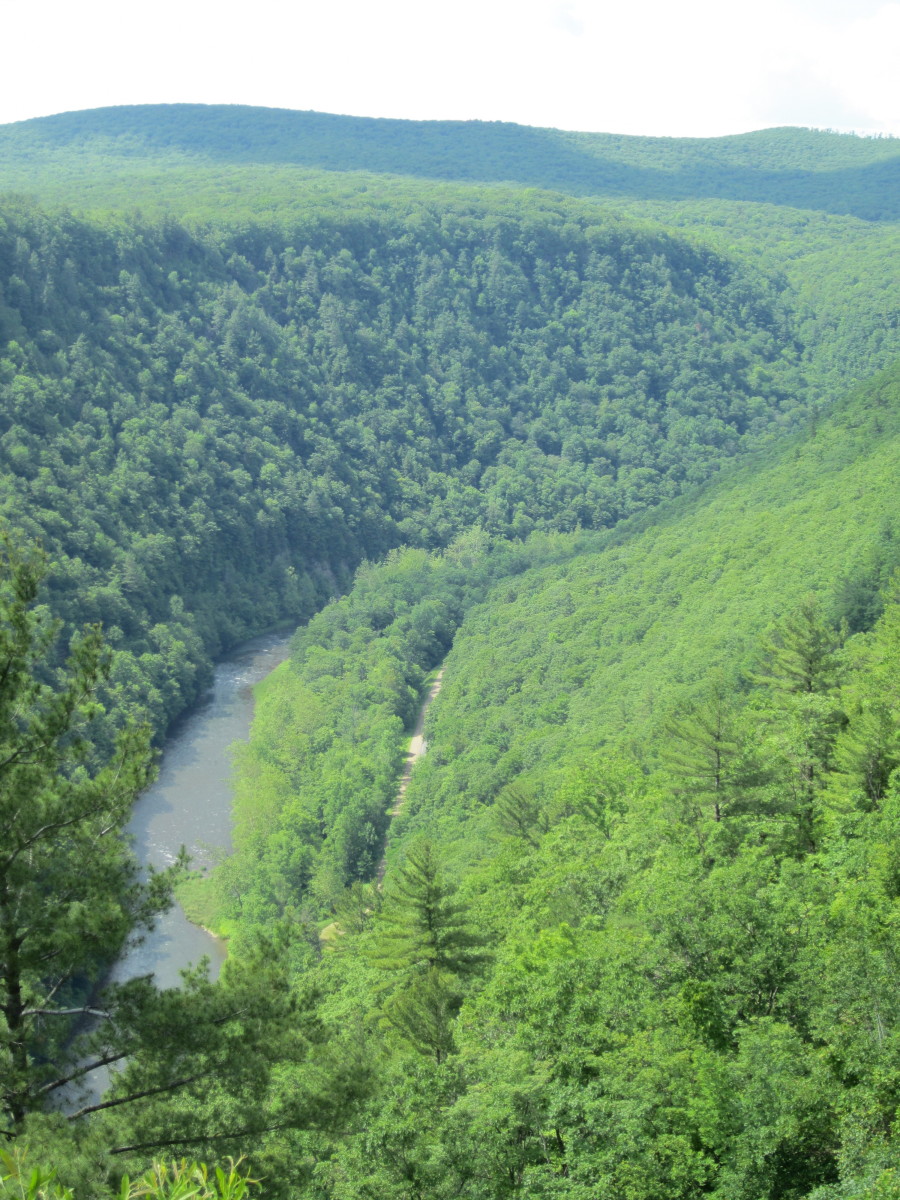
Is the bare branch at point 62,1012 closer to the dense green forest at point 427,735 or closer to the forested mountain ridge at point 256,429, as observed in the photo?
the dense green forest at point 427,735

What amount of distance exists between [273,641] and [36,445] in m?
31.7

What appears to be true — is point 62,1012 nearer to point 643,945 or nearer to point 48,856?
point 48,856

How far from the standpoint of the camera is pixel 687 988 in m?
21.5

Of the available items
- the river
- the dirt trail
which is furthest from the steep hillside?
the river

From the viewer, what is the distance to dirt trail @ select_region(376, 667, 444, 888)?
78.7 meters

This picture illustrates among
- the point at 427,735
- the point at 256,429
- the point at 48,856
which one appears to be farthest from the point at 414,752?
the point at 48,856

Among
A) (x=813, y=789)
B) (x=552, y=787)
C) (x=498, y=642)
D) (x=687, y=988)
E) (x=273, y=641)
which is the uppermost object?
(x=687, y=988)

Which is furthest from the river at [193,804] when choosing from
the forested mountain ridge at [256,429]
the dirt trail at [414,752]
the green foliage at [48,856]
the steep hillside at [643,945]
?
the green foliage at [48,856]

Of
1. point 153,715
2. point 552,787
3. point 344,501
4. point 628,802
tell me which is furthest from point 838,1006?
point 344,501

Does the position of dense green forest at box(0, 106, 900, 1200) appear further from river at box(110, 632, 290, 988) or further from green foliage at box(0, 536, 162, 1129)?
river at box(110, 632, 290, 988)

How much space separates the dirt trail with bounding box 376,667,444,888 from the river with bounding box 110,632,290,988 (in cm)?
1150

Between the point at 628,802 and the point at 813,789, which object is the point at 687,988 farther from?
the point at 628,802

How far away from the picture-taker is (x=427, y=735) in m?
93.4

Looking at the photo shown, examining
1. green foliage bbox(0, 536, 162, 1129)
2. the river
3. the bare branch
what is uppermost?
green foliage bbox(0, 536, 162, 1129)
